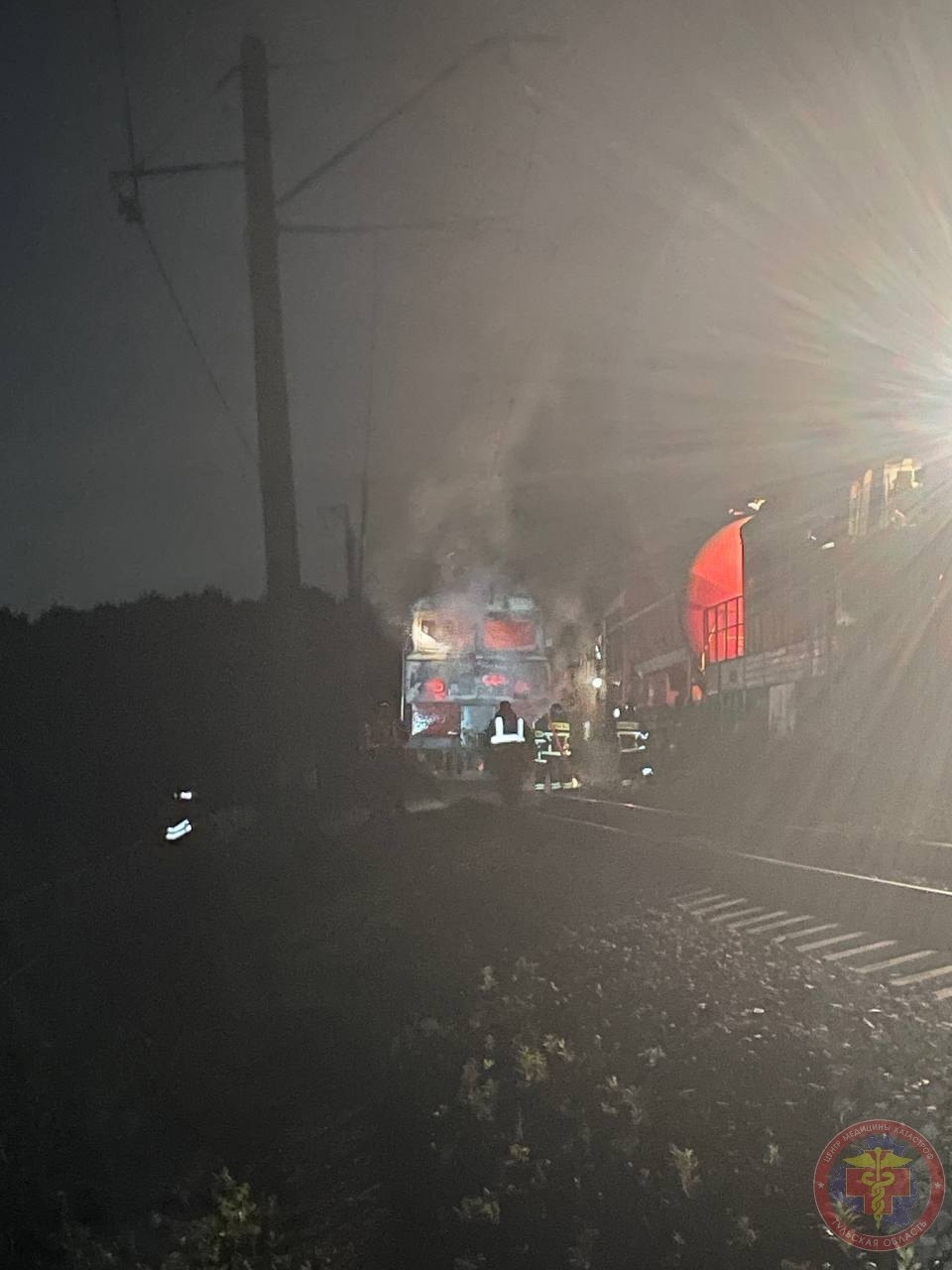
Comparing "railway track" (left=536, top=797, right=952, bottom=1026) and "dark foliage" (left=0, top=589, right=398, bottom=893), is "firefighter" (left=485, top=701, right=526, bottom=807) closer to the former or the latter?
"dark foliage" (left=0, top=589, right=398, bottom=893)

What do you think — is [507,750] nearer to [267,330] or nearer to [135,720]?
[267,330]

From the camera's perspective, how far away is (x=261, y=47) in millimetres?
13898

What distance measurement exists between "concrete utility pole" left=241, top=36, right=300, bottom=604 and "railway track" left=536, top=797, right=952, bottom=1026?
17.1ft

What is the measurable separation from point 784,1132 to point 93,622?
42.3 metres

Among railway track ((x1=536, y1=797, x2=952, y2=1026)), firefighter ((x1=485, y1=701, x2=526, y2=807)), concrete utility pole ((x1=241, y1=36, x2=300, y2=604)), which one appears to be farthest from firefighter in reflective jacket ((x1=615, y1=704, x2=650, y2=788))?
concrete utility pole ((x1=241, y1=36, x2=300, y2=604))

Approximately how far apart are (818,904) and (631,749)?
17811 mm

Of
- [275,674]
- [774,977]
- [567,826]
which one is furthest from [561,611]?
[774,977]

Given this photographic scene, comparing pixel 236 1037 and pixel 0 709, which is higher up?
pixel 0 709

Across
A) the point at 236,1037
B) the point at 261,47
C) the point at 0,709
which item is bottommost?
the point at 236,1037

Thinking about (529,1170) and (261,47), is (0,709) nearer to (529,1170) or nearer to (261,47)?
(261,47)

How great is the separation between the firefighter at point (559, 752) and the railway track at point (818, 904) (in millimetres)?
9450

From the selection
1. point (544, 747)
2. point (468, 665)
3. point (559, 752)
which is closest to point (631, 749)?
point (559, 752)

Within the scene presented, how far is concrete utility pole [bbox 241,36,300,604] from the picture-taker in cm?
1375

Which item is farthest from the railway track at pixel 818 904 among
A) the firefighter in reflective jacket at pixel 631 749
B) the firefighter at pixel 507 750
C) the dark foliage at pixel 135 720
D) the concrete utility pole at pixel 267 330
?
the firefighter in reflective jacket at pixel 631 749
